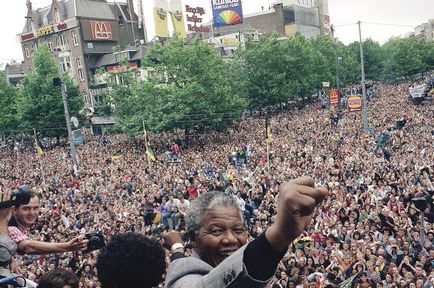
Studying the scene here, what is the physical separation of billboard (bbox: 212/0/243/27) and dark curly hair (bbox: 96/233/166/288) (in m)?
66.6

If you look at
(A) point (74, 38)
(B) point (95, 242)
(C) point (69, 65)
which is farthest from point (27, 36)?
(B) point (95, 242)

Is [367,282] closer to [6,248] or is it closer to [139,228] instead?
Result: [6,248]

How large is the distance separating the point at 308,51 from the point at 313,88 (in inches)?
175

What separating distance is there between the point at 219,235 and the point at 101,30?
196 ft

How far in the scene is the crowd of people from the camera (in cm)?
966

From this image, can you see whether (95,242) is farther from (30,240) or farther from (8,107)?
(8,107)

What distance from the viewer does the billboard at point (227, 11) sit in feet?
216

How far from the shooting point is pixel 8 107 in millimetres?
46719

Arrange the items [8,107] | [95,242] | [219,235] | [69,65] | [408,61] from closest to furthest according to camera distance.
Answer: [219,235], [95,242], [8,107], [69,65], [408,61]

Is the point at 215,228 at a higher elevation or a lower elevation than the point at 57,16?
lower

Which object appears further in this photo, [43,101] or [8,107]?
[8,107]

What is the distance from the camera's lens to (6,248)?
109 inches

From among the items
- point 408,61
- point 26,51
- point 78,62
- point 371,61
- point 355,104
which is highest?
point 26,51

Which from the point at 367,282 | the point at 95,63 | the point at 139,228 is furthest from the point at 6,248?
the point at 95,63
